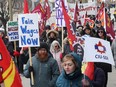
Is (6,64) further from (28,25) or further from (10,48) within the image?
(10,48)

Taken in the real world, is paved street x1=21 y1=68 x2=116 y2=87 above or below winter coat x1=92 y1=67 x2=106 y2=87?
below

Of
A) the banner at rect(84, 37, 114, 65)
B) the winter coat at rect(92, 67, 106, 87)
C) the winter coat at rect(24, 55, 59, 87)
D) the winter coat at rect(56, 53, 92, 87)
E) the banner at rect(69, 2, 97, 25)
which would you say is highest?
the banner at rect(84, 37, 114, 65)

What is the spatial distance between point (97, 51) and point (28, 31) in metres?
1.91

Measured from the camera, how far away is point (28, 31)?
694 cm

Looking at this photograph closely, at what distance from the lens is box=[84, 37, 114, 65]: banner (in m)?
5.25

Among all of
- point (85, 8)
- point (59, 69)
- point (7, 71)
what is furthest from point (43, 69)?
point (85, 8)

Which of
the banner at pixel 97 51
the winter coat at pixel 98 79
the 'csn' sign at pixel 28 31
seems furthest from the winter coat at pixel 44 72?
the banner at pixel 97 51

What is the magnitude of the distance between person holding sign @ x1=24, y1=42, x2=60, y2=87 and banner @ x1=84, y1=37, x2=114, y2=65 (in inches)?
44.6

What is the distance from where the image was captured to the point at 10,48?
40.8 ft

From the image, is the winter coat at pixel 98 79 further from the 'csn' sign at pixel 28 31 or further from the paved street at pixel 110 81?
the paved street at pixel 110 81

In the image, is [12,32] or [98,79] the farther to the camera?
[12,32]

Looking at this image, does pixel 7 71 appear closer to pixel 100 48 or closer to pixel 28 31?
pixel 100 48

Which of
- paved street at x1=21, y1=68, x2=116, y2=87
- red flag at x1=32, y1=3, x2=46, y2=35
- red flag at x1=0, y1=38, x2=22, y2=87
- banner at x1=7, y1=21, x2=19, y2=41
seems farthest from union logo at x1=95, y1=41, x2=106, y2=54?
red flag at x1=32, y1=3, x2=46, y2=35

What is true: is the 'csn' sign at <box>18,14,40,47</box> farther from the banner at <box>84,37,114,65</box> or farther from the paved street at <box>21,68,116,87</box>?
the paved street at <box>21,68,116,87</box>
